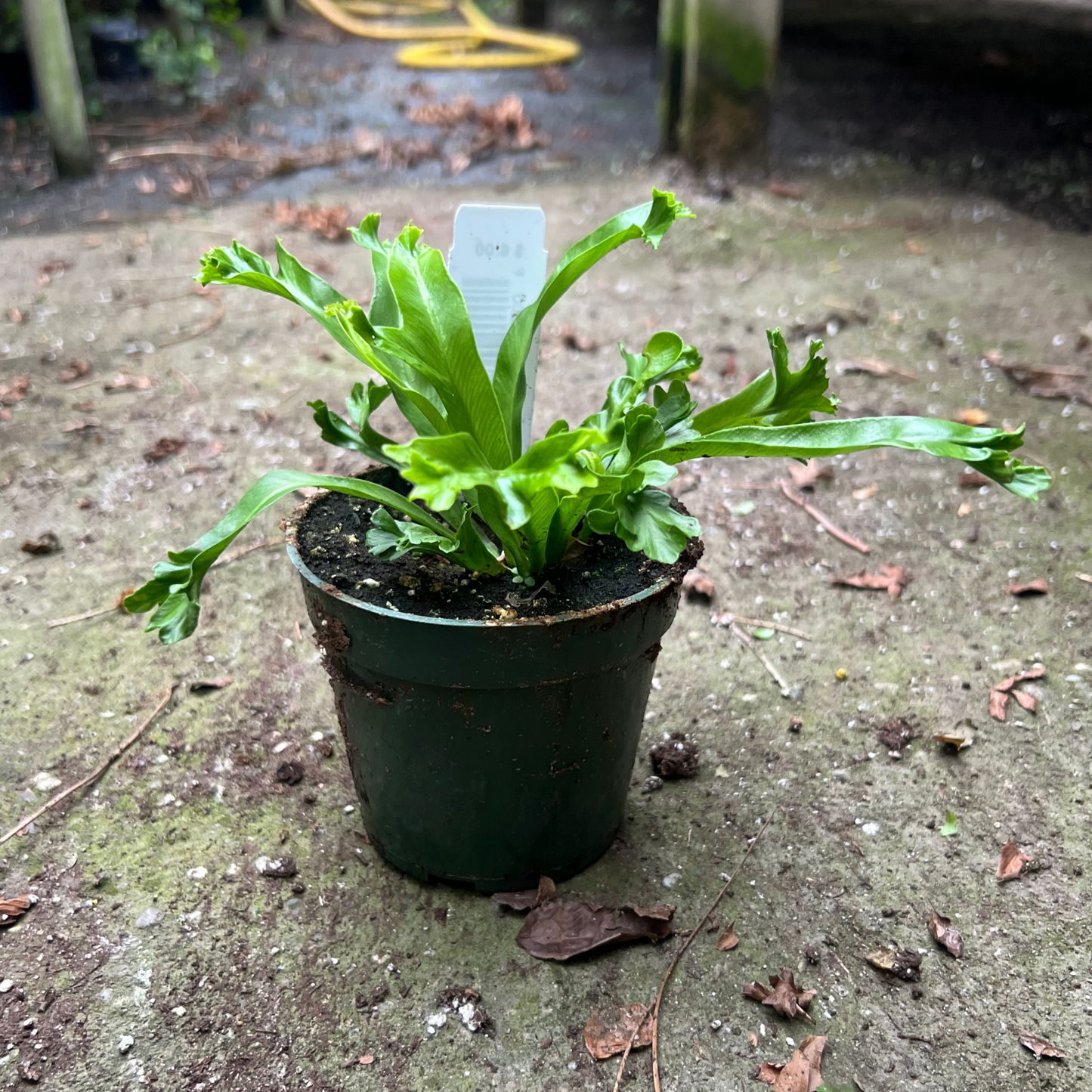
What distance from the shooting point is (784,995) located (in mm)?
1448

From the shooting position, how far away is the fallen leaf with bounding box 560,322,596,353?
340 cm

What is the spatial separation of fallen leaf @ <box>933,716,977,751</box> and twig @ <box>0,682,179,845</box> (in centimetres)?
155

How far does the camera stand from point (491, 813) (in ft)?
4.96

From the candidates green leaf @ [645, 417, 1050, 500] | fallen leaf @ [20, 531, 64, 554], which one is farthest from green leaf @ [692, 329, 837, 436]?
fallen leaf @ [20, 531, 64, 554]

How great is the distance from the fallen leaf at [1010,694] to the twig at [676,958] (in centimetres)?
57

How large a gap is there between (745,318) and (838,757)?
6.76 feet

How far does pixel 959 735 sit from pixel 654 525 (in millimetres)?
1004

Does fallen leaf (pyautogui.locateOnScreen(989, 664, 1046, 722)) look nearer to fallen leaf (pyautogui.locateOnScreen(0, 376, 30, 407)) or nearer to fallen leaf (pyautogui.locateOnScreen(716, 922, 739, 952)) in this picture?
fallen leaf (pyautogui.locateOnScreen(716, 922, 739, 952))

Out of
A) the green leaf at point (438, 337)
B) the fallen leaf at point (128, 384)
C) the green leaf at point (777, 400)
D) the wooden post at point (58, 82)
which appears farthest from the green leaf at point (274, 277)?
the wooden post at point (58, 82)

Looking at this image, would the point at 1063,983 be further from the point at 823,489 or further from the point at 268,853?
the point at 823,489

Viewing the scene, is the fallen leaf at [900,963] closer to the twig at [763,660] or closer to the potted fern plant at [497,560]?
the potted fern plant at [497,560]

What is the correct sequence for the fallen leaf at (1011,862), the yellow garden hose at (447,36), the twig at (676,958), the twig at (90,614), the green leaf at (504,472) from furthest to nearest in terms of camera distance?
the yellow garden hose at (447,36) → the twig at (90,614) → the fallen leaf at (1011,862) → the twig at (676,958) → the green leaf at (504,472)

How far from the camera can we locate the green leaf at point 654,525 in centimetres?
129

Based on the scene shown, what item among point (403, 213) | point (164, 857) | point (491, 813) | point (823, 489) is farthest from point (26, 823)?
point (403, 213)
